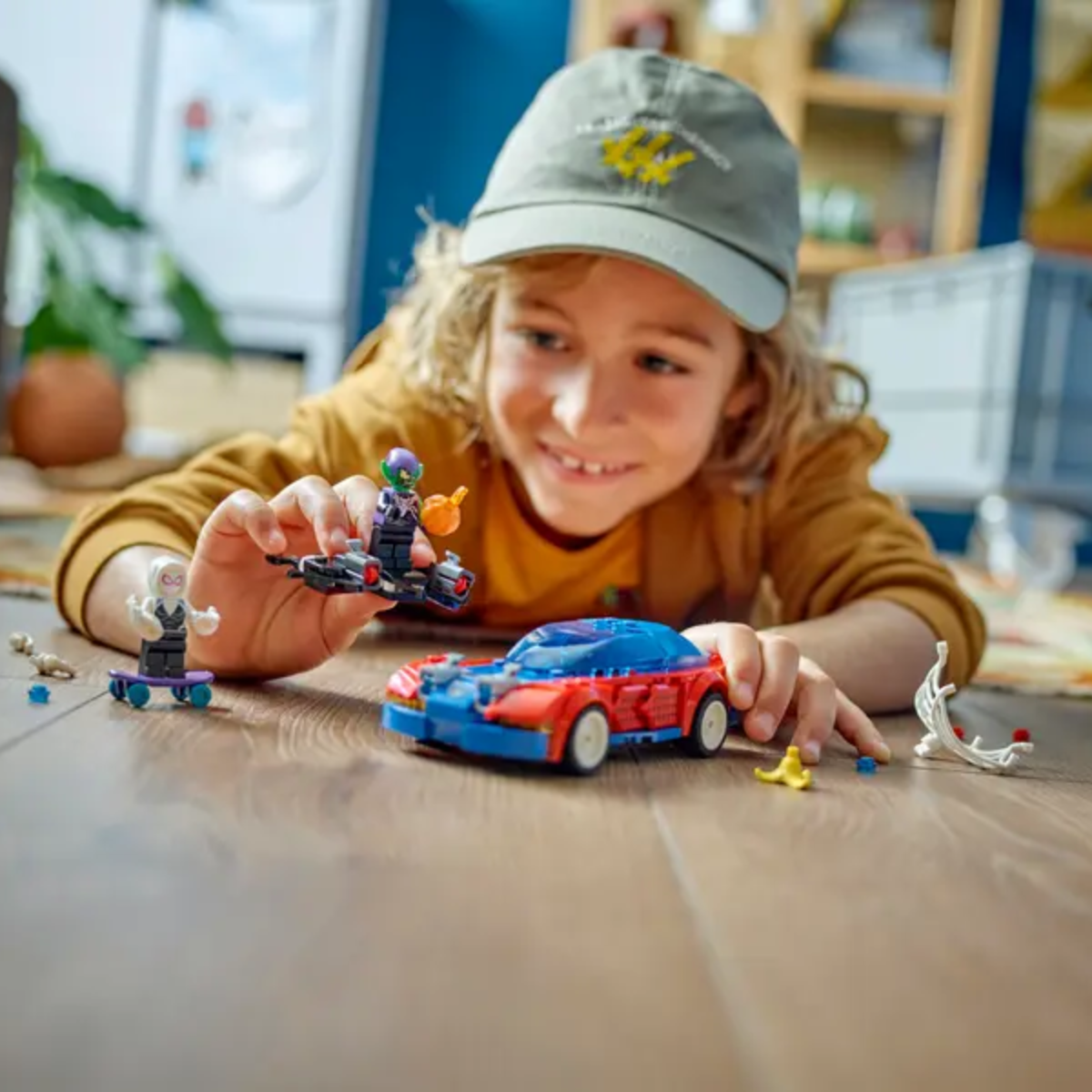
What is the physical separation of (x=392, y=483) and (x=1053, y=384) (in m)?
2.82

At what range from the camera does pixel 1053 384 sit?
130 inches

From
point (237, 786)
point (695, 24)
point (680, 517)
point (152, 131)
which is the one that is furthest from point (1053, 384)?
point (237, 786)

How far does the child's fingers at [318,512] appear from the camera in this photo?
82cm

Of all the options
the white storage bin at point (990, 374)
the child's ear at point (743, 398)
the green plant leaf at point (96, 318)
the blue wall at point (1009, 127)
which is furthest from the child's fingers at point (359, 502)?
the blue wall at point (1009, 127)

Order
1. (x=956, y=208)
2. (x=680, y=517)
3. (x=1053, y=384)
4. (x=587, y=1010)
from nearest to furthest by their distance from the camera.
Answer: (x=587, y=1010)
(x=680, y=517)
(x=1053, y=384)
(x=956, y=208)

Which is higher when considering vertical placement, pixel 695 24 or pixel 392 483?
pixel 695 24

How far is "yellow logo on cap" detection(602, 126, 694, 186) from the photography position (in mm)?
1188

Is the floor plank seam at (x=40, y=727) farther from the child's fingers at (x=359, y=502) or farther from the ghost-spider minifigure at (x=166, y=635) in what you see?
the child's fingers at (x=359, y=502)

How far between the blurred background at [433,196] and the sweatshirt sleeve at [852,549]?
1992 millimetres

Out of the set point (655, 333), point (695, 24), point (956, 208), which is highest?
point (695, 24)

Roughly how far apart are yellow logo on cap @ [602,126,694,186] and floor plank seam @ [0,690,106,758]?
0.61m

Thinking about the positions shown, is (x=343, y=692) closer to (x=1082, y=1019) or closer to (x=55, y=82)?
(x=1082, y=1019)

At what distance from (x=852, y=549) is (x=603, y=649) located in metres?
→ 0.55

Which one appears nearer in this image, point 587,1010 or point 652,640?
point 587,1010
